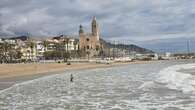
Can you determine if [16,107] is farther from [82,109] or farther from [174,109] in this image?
[174,109]

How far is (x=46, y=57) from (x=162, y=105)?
469 feet

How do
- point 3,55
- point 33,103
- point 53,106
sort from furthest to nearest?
point 3,55 < point 33,103 < point 53,106

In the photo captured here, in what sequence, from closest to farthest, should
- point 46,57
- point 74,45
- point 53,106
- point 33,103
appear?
1. point 53,106
2. point 33,103
3. point 46,57
4. point 74,45

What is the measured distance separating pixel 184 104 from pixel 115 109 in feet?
10.9

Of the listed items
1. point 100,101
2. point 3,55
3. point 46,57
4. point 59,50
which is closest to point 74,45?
point 59,50

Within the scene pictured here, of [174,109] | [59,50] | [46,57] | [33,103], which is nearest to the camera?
[174,109]

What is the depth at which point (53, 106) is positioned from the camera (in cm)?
1767

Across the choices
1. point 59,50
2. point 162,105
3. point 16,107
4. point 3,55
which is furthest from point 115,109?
point 59,50

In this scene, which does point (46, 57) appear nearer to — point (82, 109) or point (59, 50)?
point (59, 50)

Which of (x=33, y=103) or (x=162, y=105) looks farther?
(x=33, y=103)

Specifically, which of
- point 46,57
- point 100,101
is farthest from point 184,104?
point 46,57

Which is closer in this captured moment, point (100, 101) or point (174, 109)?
point (174, 109)

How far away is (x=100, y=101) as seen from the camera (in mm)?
19797

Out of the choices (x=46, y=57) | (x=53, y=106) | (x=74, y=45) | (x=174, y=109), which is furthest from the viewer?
(x=74, y=45)
